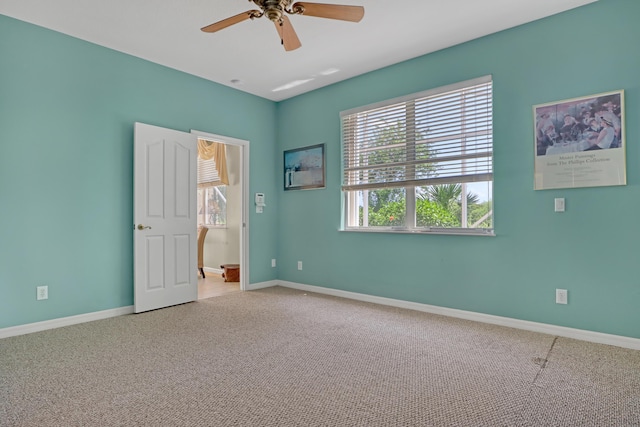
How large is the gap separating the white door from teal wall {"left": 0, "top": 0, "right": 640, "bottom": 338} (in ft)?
0.51

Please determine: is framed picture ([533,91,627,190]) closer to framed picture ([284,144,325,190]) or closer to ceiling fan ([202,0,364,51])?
ceiling fan ([202,0,364,51])

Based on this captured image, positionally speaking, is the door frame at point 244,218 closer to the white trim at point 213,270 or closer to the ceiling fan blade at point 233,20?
the white trim at point 213,270

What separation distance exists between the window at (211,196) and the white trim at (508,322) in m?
2.97

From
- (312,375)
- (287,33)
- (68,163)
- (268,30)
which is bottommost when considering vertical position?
(312,375)

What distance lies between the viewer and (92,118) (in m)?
3.53

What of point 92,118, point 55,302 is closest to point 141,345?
point 55,302

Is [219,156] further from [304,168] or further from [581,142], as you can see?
[581,142]

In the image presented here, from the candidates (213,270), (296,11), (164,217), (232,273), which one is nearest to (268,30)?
(296,11)

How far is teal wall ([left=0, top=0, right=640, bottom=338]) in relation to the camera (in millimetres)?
2797

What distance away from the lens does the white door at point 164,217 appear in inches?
148

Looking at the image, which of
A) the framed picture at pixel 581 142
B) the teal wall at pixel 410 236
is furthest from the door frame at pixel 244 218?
the framed picture at pixel 581 142

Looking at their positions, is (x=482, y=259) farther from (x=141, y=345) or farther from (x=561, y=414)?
(x=141, y=345)

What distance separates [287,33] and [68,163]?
2447 mm

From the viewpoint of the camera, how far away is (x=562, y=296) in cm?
297
